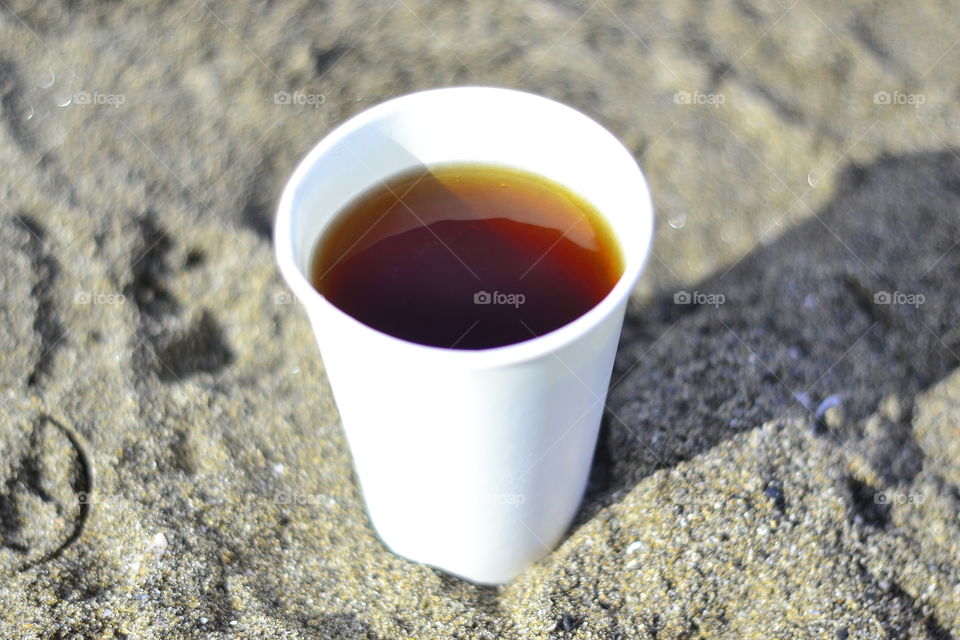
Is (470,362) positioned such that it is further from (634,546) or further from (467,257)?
(634,546)

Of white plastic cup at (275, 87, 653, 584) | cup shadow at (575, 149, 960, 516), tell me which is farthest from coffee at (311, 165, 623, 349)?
cup shadow at (575, 149, 960, 516)

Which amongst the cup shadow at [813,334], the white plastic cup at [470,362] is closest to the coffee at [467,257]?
the white plastic cup at [470,362]

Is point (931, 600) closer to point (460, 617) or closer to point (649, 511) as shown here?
point (649, 511)

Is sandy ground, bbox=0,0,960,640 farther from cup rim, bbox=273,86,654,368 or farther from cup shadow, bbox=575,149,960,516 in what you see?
cup rim, bbox=273,86,654,368

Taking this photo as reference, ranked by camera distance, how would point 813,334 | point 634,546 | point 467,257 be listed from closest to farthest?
point 467,257 < point 634,546 < point 813,334

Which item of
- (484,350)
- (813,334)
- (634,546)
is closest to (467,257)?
(484,350)

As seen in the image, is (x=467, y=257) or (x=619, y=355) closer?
(x=467, y=257)

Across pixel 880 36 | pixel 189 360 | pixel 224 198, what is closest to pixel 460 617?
pixel 189 360
